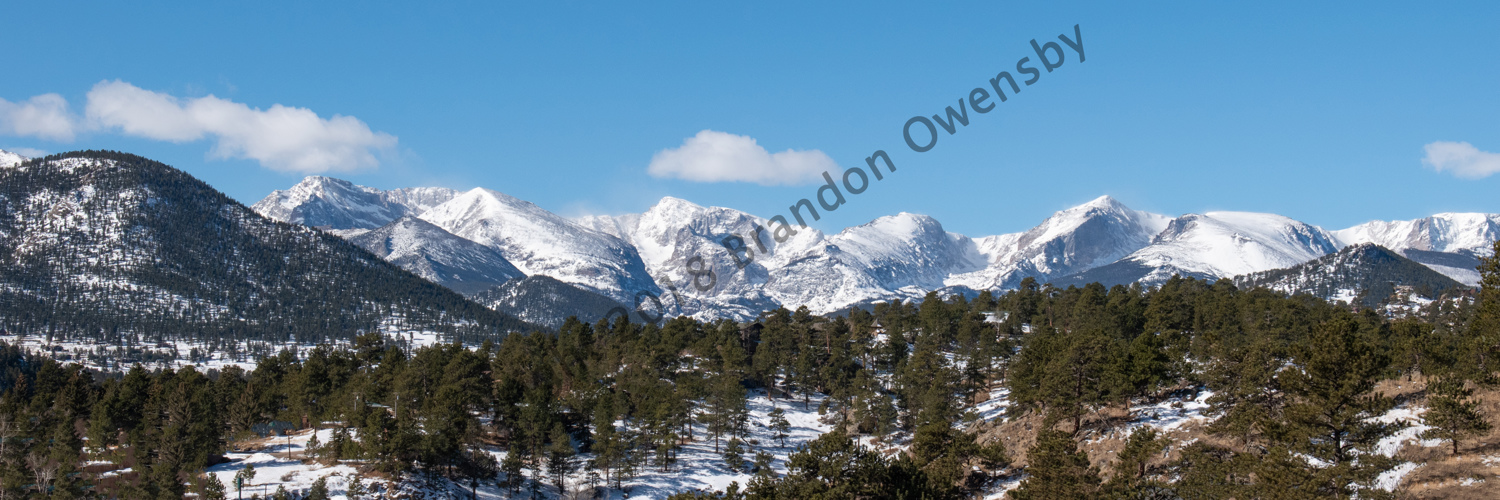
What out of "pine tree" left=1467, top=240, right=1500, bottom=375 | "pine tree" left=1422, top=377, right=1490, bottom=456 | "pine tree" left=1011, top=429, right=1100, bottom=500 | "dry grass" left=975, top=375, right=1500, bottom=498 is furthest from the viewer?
"pine tree" left=1011, top=429, right=1100, bottom=500

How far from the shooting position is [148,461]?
102 m

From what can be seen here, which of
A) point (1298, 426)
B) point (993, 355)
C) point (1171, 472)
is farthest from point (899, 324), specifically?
point (1298, 426)

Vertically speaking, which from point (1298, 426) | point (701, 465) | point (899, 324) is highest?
point (899, 324)

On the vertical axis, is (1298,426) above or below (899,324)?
below

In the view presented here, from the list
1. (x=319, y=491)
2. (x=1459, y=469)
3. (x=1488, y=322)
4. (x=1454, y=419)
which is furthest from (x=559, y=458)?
(x=1488, y=322)

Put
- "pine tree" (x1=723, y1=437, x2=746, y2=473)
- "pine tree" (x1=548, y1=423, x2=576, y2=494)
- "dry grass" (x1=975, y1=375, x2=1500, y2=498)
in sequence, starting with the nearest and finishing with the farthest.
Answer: "dry grass" (x1=975, y1=375, x2=1500, y2=498)
"pine tree" (x1=548, y1=423, x2=576, y2=494)
"pine tree" (x1=723, y1=437, x2=746, y2=473)

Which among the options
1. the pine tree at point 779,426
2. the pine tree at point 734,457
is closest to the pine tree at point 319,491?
the pine tree at point 734,457

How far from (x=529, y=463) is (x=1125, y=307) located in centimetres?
11277

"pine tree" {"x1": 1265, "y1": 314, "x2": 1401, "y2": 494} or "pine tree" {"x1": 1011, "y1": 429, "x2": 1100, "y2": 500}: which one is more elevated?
"pine tree" {"x1": 1265, "y1": 314, "x2": 1401, "y2": 494}

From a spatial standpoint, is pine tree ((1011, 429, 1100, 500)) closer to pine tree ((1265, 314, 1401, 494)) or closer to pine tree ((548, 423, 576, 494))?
pine tree ((1265, 314, 1401, 494))

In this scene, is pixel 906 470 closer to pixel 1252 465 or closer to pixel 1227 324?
pixel 1252 465

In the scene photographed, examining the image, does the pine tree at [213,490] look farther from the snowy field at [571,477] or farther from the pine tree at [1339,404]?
the pine tree at [1339,404]

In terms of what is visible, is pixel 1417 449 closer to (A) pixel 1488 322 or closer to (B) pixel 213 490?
(A) pixel 1488 322

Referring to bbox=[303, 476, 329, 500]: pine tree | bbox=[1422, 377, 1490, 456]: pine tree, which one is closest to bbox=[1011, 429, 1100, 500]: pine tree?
bbox=[1422, 377, 1490, 456]: pine tree
